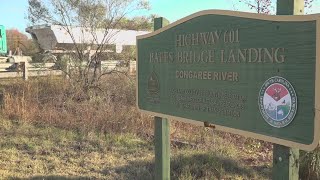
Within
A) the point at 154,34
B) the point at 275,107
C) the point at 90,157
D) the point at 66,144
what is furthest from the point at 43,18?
the point at 275,107

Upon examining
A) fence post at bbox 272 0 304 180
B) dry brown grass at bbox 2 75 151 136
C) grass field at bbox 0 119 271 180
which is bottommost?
grass field at bbox 0 119 271 180

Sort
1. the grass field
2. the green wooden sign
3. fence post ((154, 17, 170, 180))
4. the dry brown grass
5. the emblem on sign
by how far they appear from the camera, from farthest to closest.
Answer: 1. the dry brown grass
2. the grass field
3. fence post ((154, 17, 170, 180))
4. the emblem on sign
5. the green wooden sign

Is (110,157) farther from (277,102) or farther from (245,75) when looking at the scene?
(277,102)

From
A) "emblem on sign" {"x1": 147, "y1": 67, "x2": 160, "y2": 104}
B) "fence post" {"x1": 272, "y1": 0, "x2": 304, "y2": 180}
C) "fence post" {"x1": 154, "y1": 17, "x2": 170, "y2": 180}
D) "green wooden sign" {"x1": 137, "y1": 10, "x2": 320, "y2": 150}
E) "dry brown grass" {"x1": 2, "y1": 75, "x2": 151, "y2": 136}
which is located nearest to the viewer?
"green wooden sign" {"x1": 137, "y1": 10, "x2": 320, "y2": 150}

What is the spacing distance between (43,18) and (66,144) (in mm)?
6882

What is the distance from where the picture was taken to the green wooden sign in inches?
108

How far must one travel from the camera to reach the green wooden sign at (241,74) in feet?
9.02

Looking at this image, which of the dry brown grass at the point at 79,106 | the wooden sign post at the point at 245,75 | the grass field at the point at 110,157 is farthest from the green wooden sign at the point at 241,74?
the dry brown grass at the point at 79,106

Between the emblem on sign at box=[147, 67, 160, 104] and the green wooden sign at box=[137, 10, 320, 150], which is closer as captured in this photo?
the green wooden sign at box=[137, 10, 320, 150]

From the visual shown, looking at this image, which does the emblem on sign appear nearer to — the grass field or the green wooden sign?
the green wooden sign

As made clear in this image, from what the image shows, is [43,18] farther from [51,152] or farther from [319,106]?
[319,106]

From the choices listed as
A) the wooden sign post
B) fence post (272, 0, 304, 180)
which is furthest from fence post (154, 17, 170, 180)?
fence post (272, 0, 304, 180)

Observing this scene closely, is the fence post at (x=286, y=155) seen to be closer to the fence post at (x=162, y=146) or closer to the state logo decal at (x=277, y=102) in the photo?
the state logo decal at (x=277, y=102)

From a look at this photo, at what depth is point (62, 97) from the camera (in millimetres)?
10906
